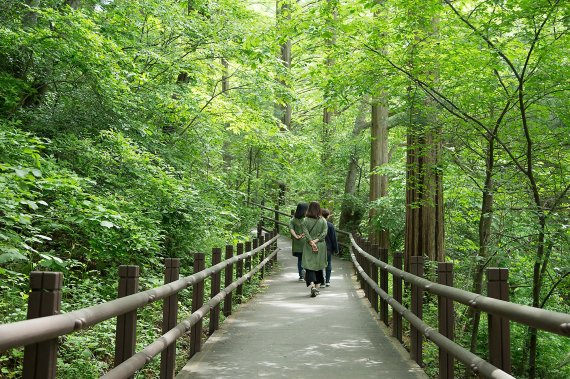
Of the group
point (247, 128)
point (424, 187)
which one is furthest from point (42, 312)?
point (247, 128)

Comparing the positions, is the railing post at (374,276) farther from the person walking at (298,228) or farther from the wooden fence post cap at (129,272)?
the wooden fence post cap at (129,272)

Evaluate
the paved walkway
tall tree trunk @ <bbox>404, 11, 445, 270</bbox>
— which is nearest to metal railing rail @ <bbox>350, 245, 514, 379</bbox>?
the paved walkway

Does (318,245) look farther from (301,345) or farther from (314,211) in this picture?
(301,345)

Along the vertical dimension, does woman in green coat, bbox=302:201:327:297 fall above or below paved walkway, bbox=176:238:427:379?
above

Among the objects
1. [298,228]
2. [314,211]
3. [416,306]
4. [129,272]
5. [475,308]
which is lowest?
[416,306]

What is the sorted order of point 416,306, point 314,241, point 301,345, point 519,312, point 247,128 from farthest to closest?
point 247,128 < point 314,241 < point 301,345 < point 416,306 < point 519,312

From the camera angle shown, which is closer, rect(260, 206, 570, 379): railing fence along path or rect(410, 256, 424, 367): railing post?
rect(260, 206, 570, 379): railing fence along path

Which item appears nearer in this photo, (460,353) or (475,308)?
(475,308)

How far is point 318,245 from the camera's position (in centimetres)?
1184

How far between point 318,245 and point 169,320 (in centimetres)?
676

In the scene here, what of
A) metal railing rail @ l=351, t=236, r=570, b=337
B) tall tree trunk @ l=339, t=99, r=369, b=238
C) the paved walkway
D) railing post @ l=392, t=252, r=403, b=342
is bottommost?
the paved walkway

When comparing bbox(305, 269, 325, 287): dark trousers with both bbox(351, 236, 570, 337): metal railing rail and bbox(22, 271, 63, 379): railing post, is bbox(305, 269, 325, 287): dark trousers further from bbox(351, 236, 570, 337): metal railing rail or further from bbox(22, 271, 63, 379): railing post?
bbox(22, 271, 63, 379): railing post

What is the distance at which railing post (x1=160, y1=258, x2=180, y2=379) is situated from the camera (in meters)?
5.23

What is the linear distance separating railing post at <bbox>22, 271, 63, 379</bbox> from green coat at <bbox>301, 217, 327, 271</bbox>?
9.28 m
